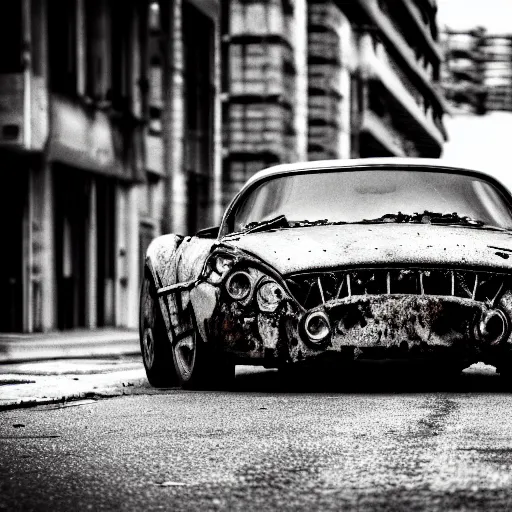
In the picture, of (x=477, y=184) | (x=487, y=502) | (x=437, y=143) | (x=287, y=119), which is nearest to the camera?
(x=487, y=502)

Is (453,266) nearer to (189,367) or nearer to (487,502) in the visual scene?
(189,367)

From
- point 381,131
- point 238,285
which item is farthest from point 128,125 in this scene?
point 381,131

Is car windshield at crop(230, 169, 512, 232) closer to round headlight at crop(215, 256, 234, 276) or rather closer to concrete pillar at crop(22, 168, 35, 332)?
round headlight at crop(215, 256, 234, 276)

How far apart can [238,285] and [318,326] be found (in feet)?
1.44

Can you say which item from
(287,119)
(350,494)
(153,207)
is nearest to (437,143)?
(287,119)

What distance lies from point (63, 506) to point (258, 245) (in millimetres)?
3575

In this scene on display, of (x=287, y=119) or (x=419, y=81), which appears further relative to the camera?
(x=419, y=81)

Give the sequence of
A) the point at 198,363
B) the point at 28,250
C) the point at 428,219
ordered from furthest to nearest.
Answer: the point at 28,250
the point at 428,219
the point at 198,363

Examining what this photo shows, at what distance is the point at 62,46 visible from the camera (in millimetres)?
21984

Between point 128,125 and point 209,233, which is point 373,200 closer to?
point 209,233

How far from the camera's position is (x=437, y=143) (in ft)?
257

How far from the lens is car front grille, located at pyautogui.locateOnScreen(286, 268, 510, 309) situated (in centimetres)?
690

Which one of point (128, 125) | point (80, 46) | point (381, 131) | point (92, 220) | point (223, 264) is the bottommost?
point (223, 264)

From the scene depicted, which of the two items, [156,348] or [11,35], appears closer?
[156,348]
